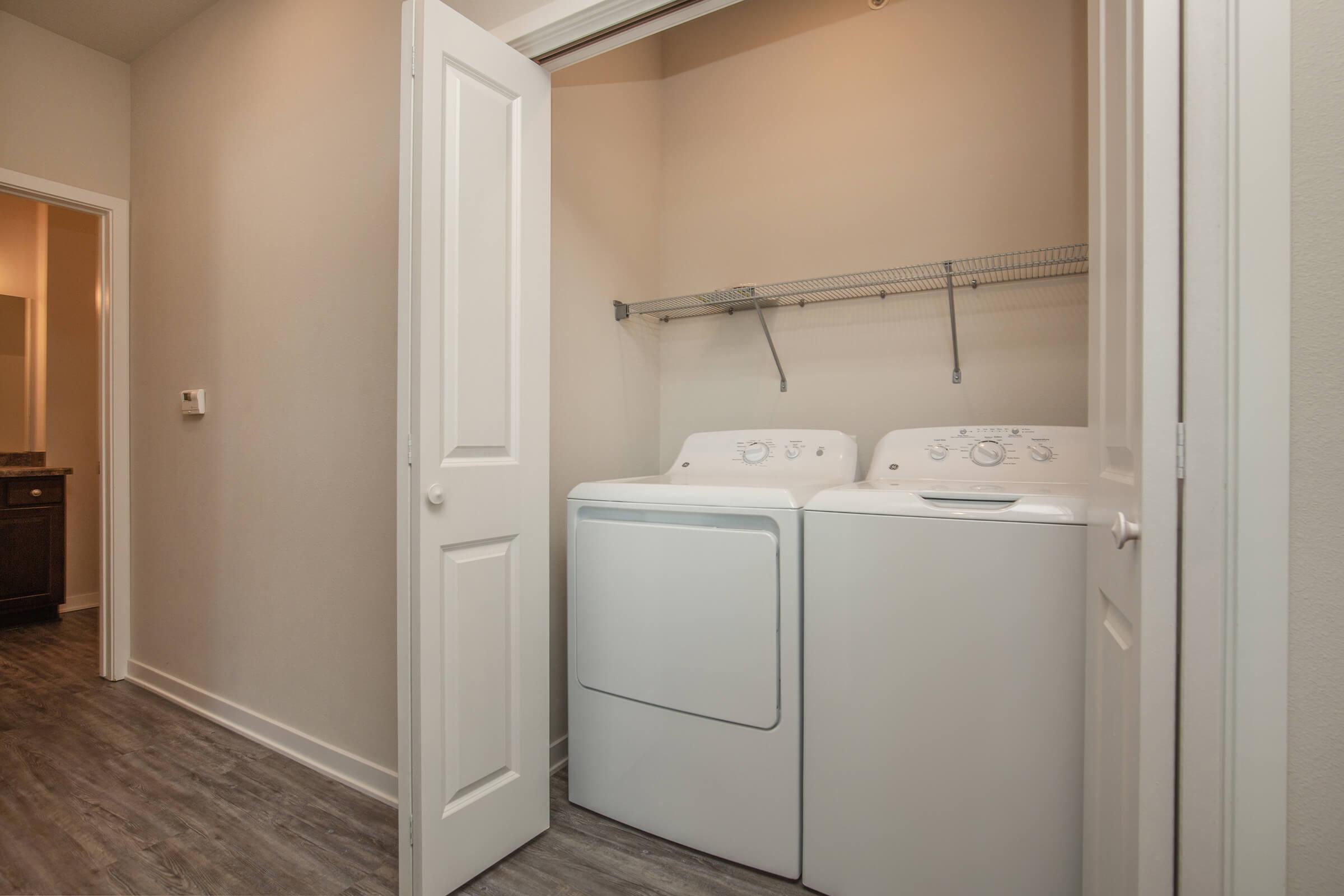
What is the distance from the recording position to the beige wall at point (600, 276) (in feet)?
6.38

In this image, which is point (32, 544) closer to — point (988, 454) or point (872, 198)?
point (872, 198)

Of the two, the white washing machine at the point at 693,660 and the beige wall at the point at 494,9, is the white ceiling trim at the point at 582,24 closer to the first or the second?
the beige wall at the point at 494,9

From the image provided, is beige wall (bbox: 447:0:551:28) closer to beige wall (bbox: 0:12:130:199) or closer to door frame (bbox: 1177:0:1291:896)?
door frame (bbox: 1177:0:1291:896)

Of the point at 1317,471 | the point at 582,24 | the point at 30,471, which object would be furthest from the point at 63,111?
the point at 1317,471

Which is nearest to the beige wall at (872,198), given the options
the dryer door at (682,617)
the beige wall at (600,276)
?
the beige wall at (600,276)

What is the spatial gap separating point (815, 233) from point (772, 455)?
0.80m

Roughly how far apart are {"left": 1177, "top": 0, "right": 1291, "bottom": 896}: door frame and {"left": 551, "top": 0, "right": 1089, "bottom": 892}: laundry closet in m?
1.03

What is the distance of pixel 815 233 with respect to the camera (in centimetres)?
213

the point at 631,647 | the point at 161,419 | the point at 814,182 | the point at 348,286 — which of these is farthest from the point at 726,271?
the point at 161,419

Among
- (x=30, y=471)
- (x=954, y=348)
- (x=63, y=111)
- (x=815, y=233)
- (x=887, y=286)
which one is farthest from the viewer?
(x=30, y=471)

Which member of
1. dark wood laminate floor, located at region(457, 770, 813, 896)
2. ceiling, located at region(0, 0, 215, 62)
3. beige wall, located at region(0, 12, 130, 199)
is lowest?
dark wood laminate floor, located at region(457, 770, 813, 896)

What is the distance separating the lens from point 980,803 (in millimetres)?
1208

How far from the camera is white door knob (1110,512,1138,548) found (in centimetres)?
73

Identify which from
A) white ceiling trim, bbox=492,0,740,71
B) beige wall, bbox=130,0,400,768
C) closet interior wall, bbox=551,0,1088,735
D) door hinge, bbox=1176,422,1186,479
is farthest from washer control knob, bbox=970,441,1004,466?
beige wall, bbox=130,0,400,768
